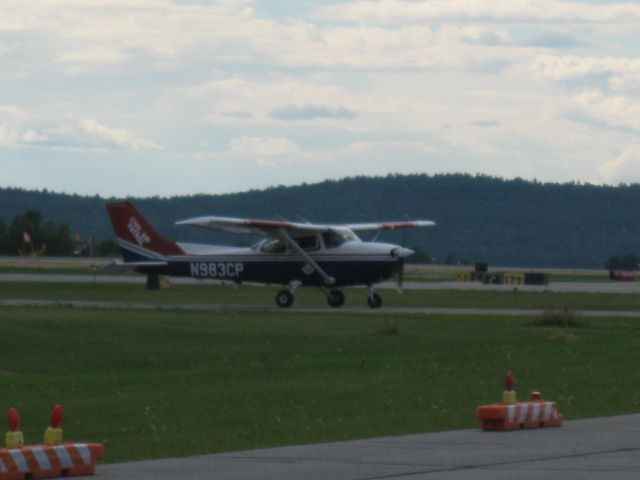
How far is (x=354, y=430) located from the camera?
17.5 meters

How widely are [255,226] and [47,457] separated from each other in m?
33.6

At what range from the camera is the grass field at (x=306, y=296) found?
168 feet

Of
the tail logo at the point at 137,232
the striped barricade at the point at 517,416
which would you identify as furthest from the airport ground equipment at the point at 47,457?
the tail logo at the point at 137,232

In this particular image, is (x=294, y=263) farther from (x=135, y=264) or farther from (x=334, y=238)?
(x=135, y=264)

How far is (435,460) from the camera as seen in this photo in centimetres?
1433

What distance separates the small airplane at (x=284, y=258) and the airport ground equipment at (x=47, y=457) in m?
31.7

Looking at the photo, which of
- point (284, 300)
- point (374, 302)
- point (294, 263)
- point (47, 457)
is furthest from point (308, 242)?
point (47, 457)

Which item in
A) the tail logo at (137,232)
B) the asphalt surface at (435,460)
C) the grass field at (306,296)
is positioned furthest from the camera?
the grass field at (306,296)

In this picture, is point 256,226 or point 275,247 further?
point 275,247

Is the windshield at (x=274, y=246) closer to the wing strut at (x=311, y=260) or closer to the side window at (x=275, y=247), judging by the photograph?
the side window at (x=275, y=247)

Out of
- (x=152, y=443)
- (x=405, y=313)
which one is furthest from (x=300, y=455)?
(x=405, y=313)

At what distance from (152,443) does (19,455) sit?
3696 millimetres

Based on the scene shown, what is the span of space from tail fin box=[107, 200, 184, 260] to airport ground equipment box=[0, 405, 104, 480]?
3598 cm

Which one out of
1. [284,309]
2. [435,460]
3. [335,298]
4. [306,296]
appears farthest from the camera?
[306,296]
